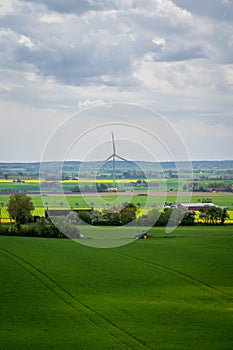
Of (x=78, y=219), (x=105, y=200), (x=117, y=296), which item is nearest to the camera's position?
(x=117, y=296)

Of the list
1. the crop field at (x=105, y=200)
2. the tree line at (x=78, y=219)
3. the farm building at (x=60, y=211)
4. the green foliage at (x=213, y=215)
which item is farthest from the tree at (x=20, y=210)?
the green foliage at (x=213, y=215)

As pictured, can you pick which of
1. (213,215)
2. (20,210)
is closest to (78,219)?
(20,210)

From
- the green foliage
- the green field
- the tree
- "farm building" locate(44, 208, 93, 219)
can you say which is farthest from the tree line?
the green field

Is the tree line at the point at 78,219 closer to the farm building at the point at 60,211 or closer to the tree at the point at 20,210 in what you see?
the tree at the point at 20,210

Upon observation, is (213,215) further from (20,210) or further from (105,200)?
(20,210)

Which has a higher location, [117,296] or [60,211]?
[60,211]

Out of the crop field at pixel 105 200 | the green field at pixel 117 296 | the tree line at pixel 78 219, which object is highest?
the crop field at pixel 105 200

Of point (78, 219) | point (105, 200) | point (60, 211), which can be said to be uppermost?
point (105, 200)
